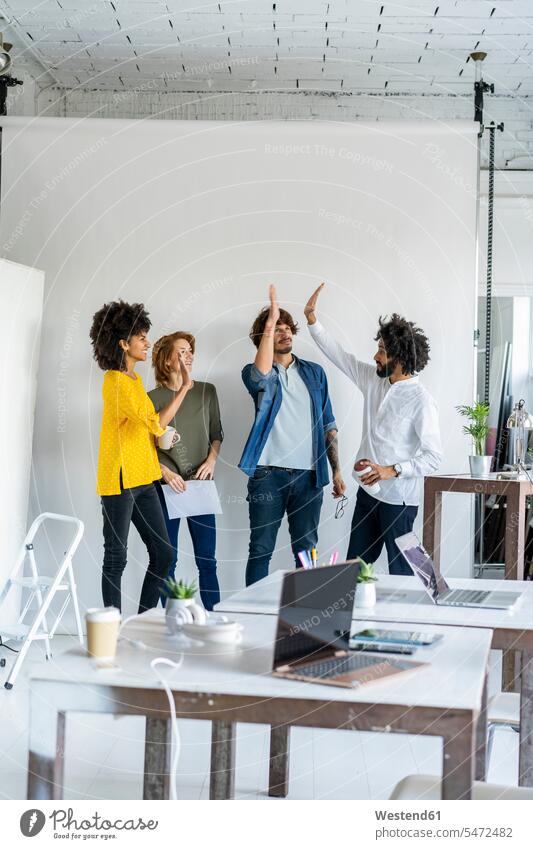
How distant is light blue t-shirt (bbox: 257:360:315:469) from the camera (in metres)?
5.07

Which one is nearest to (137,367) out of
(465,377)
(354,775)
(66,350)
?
(66,350)

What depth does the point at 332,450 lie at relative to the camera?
5234mm

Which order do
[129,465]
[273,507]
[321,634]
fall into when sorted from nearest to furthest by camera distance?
[321,634] → [129,465] → [273,507]

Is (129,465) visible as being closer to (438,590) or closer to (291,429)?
(291,429)

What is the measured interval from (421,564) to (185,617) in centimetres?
85

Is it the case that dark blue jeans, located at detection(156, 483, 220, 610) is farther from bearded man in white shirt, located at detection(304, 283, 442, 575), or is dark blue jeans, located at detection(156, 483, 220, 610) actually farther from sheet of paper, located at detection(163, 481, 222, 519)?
bearded man in white shirt, located at detection(304, 283, 442, 575)

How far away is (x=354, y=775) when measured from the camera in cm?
339

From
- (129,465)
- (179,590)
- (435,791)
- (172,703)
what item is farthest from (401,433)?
(172,703)

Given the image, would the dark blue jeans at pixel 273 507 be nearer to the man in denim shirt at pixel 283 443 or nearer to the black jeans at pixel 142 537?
the man in denim shirt at pixel 283 443

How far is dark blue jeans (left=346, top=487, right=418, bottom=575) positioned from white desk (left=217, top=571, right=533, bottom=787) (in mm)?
1585

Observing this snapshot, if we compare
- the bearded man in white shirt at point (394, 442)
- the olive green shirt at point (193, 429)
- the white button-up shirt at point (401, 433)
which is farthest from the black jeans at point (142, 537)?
the white button-up shirt at point (401, 433)

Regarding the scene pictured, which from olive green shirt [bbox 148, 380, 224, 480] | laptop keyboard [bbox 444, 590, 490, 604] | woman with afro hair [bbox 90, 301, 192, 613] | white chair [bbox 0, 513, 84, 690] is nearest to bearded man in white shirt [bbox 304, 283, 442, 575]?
olive green shirt [bbox 148, 380, 224, 480]
